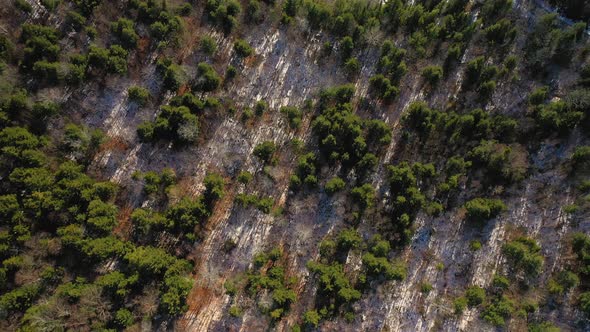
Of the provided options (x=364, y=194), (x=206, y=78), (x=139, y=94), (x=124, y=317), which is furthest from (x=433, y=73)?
(x=124, y=317)

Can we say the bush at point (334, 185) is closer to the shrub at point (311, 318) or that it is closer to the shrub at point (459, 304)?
the shrub at point (311, 318)

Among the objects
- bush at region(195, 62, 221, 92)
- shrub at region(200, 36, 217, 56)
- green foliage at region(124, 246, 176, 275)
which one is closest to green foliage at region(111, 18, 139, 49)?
shrub at region(200, 36, 217, 56)

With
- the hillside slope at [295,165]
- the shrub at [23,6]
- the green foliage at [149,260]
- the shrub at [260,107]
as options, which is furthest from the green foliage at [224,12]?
the green foliage at [149,260]

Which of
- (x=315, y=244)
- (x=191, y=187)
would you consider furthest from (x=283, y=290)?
(x=191, y=187)

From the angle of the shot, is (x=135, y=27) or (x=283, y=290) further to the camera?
(x=135, y=27)

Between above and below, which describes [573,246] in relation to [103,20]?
below

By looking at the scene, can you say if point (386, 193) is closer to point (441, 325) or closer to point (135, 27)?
point (441, 325)
